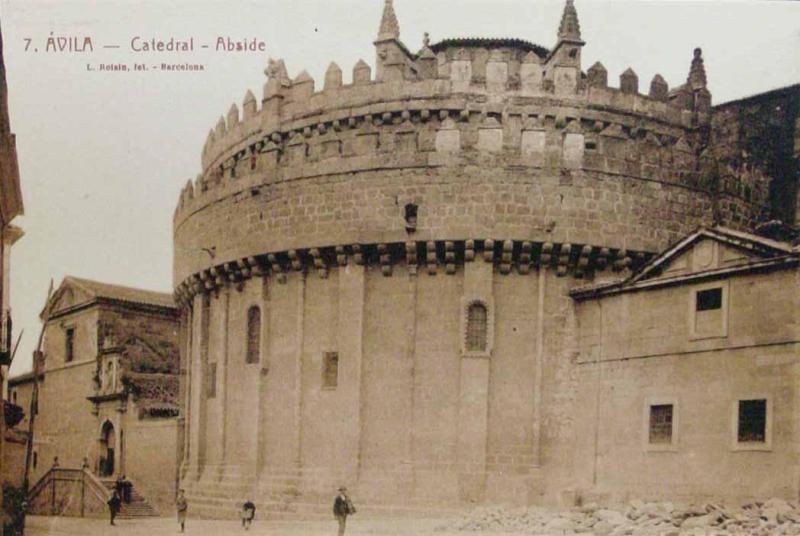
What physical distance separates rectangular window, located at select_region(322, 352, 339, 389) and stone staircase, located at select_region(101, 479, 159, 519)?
10006 mm

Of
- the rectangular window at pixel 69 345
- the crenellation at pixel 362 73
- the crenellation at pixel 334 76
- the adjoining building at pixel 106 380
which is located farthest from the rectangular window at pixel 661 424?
the rectangular window at pixel 69 345

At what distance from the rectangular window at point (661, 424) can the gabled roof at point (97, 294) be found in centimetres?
2299

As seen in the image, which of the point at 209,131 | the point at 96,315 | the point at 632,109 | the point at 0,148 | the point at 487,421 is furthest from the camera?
the point at 96,315

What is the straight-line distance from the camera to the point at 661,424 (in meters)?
21.5

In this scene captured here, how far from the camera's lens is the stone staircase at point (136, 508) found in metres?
32.5

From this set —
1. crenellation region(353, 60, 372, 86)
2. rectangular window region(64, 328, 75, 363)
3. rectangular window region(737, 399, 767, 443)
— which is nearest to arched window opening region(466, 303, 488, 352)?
crenellation region(353, 60, 372, 86)

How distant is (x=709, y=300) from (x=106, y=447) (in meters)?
23.8

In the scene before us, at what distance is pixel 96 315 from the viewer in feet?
131

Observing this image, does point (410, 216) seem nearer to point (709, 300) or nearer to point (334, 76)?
point (334, 76)

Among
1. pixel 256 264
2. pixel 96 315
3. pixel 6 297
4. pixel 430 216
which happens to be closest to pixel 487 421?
pixel 430 216

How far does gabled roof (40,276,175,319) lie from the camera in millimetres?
40156

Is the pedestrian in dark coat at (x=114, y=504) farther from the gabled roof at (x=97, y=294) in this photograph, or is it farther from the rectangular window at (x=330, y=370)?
the gabled roof at (x=97, y=294)

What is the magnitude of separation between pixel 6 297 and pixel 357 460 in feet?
27.2

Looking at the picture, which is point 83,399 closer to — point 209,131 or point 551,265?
point 209,131
